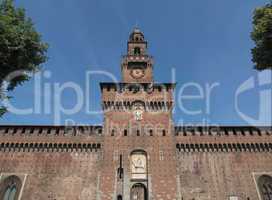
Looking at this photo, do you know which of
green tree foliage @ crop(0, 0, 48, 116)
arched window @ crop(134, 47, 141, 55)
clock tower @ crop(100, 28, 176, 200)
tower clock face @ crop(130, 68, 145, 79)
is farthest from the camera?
arched window @ crop(134, 47, 141, 55)

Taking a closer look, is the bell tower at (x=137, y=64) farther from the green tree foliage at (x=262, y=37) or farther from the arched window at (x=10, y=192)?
the green tree foliage at (x=262, y=37)

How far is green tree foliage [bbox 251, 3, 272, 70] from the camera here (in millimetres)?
14812

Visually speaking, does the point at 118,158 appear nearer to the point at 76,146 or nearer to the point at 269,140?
the point at 76,146

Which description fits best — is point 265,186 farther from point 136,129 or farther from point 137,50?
point 137,50

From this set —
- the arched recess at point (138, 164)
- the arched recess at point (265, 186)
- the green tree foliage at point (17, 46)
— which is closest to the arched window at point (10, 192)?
the arched recess at point (138, 164)

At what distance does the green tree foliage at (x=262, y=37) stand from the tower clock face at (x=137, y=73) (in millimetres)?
17237

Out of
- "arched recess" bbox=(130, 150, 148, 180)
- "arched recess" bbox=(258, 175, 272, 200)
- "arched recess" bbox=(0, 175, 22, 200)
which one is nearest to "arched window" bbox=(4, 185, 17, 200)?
"arched recess" bbox=(0, 175, 22, 200)

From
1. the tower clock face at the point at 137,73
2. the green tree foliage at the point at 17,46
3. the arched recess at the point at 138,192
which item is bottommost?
the arched recess at the point at 138,192

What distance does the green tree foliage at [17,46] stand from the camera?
48.5 ft

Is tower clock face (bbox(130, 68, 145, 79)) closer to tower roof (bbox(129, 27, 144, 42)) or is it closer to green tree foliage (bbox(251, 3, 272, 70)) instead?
tower roof (bbox(129, 27, 144, 42))

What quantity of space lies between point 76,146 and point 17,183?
604 centimetres

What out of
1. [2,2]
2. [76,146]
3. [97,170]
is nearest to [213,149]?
[97,170]

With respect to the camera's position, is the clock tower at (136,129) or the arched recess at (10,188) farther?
the arched recess at (10,188)

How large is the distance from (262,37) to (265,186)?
16.5m
